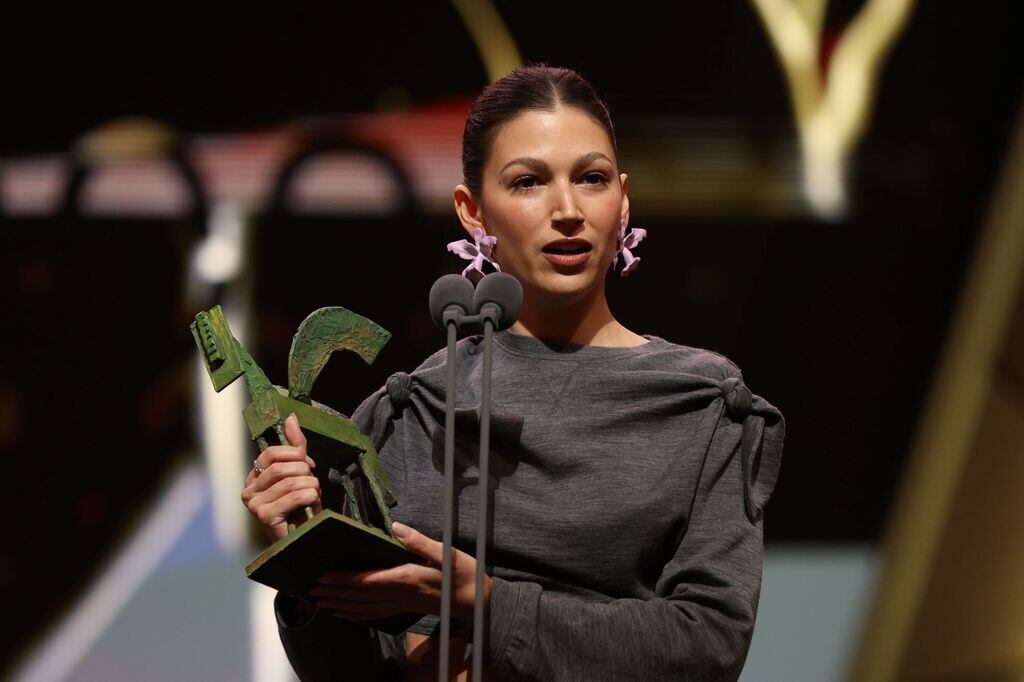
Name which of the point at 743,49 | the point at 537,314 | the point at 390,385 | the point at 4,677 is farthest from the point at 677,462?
the point at 4,677

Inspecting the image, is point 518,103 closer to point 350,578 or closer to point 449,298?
point 449,298

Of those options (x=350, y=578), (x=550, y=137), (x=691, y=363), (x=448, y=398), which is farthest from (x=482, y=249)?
(x=350, y=578)

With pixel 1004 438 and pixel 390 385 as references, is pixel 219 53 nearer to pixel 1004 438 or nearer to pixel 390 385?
pixel 390 385

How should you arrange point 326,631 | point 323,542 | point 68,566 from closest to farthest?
point 323,542 < point 326,631 < point 68,566

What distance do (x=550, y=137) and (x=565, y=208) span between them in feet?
0.36

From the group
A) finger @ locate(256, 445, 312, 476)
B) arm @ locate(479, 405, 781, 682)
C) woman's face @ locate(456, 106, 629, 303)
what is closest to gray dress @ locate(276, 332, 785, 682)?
arm @ locate(479, 405, 781, 682)

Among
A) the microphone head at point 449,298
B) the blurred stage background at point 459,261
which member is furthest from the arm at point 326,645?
the blurred stage background at point 459,261

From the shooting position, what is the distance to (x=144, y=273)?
2652mm

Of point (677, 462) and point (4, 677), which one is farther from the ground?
point (677, 462)

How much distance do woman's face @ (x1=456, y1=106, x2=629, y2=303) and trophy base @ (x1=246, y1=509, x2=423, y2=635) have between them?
43 cm

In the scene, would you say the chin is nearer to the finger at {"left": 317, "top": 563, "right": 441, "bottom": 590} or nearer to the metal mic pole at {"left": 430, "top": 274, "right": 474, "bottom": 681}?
the metal mic pole at {"left": 430, "top": 274, "right": 474, "bottom": 681}

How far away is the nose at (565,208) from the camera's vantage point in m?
1.58

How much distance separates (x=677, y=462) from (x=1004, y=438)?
4.80 feet

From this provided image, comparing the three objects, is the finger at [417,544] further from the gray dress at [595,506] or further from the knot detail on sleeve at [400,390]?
the knot detail on sleeve at [400,390]
